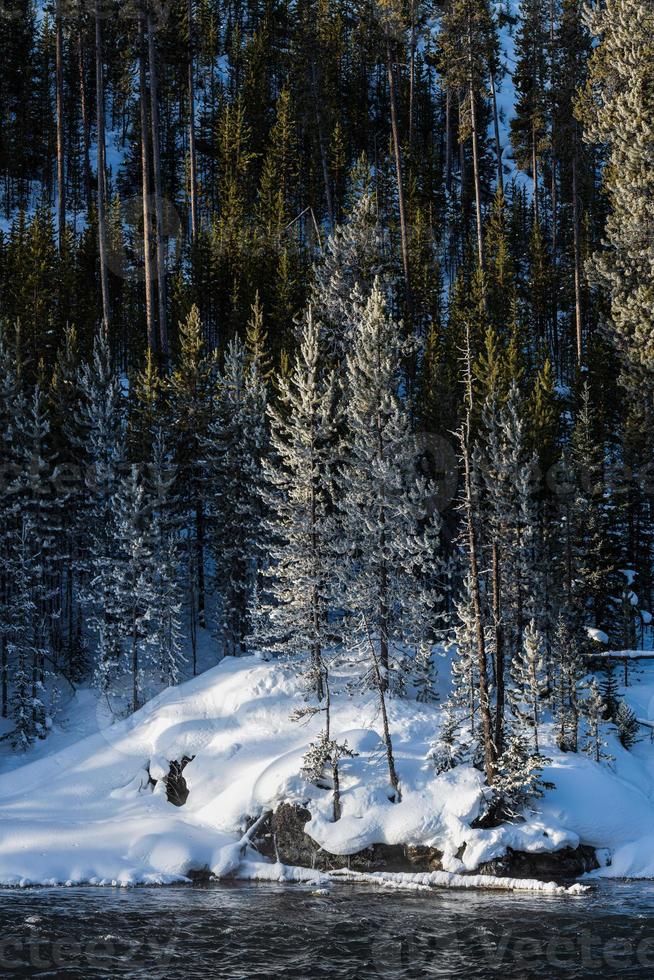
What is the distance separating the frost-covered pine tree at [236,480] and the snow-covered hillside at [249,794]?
15.8 ft

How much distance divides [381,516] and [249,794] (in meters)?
9.77

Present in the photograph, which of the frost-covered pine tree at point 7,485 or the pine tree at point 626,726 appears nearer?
the pine tree at point 626,726

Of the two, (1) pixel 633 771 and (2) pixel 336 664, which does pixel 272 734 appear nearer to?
(2) pixel 336 664

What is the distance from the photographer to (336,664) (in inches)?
1138

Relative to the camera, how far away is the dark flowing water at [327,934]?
15.6 metres

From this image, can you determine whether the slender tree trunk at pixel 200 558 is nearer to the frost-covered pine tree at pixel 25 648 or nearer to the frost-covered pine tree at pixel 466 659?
the frost-covered pine tree at pixel 25 648

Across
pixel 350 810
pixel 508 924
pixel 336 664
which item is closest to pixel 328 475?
pixel 336 664

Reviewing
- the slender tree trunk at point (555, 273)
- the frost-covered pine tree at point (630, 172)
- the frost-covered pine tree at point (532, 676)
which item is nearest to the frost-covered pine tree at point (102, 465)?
the frost-covered pine tree at point (532, 676)

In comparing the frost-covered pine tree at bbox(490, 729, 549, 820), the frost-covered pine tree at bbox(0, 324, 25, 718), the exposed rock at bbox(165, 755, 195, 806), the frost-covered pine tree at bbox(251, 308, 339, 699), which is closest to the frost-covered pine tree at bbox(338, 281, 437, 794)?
the frost-covered pine tree at bbox(251, 308, 339, 699)

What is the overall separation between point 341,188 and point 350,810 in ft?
159

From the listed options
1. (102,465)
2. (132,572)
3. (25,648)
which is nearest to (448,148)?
(102,465)

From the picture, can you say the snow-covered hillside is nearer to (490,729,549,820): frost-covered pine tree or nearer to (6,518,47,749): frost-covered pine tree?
(490,729,549,820): frost-covered pine tree

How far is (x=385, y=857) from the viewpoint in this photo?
23578 mm

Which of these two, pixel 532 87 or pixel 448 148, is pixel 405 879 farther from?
pixel 448 148
